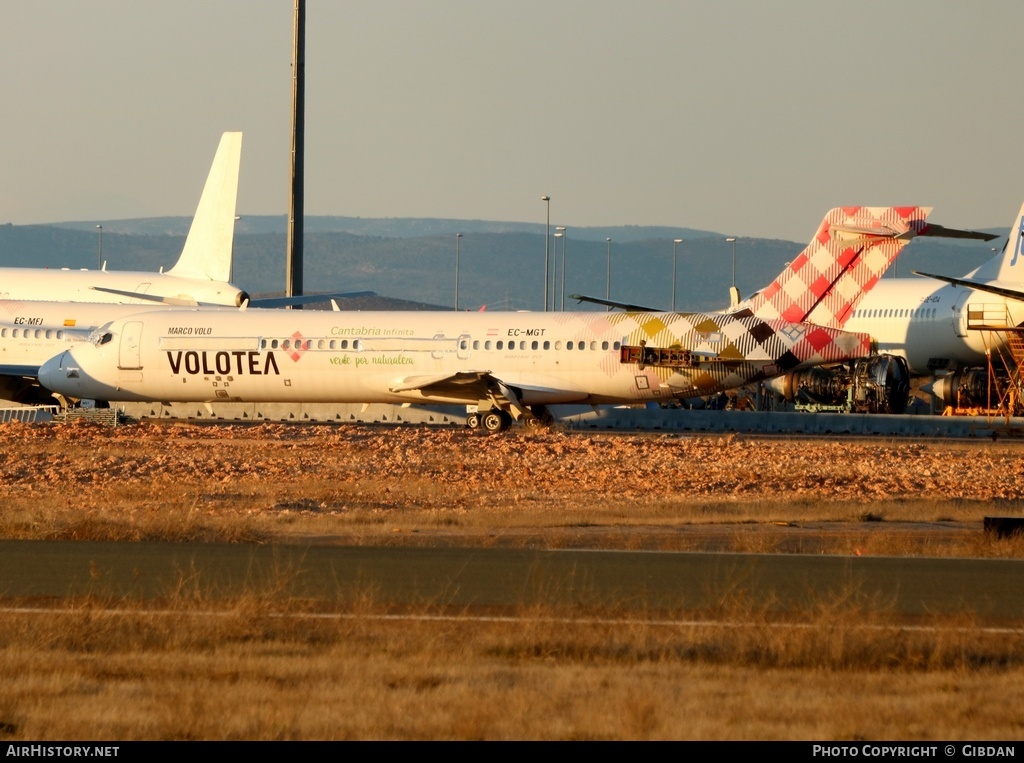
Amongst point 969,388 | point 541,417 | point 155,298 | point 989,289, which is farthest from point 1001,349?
point 155,298

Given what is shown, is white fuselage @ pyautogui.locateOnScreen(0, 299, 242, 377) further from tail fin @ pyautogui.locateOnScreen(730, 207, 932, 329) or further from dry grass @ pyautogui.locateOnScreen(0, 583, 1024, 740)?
dry grass @ pyautogui.locateOnScreen(0, 583, 1024, 740)

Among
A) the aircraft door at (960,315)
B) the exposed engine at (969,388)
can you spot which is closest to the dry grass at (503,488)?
the exposed engine at (969,388)

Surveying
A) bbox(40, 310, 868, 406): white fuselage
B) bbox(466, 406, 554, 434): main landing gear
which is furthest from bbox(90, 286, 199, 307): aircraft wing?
bbox(466, 406, 554, 434): main landing gear

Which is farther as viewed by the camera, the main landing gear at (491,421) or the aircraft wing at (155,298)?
the aircraft wing at (155,298)

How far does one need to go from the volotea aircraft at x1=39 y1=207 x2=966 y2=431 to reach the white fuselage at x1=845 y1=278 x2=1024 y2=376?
1336 cm

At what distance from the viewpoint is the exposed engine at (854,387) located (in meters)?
47.0

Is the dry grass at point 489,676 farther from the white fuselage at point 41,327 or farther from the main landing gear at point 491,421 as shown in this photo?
the white fuselage at point 41,327

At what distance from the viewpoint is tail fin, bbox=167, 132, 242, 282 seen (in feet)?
191

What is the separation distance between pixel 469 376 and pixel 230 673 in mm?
28221

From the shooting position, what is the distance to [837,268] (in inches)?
1390

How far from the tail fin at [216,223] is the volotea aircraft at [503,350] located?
17690 mm

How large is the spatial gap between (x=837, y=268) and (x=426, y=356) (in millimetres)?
10089
